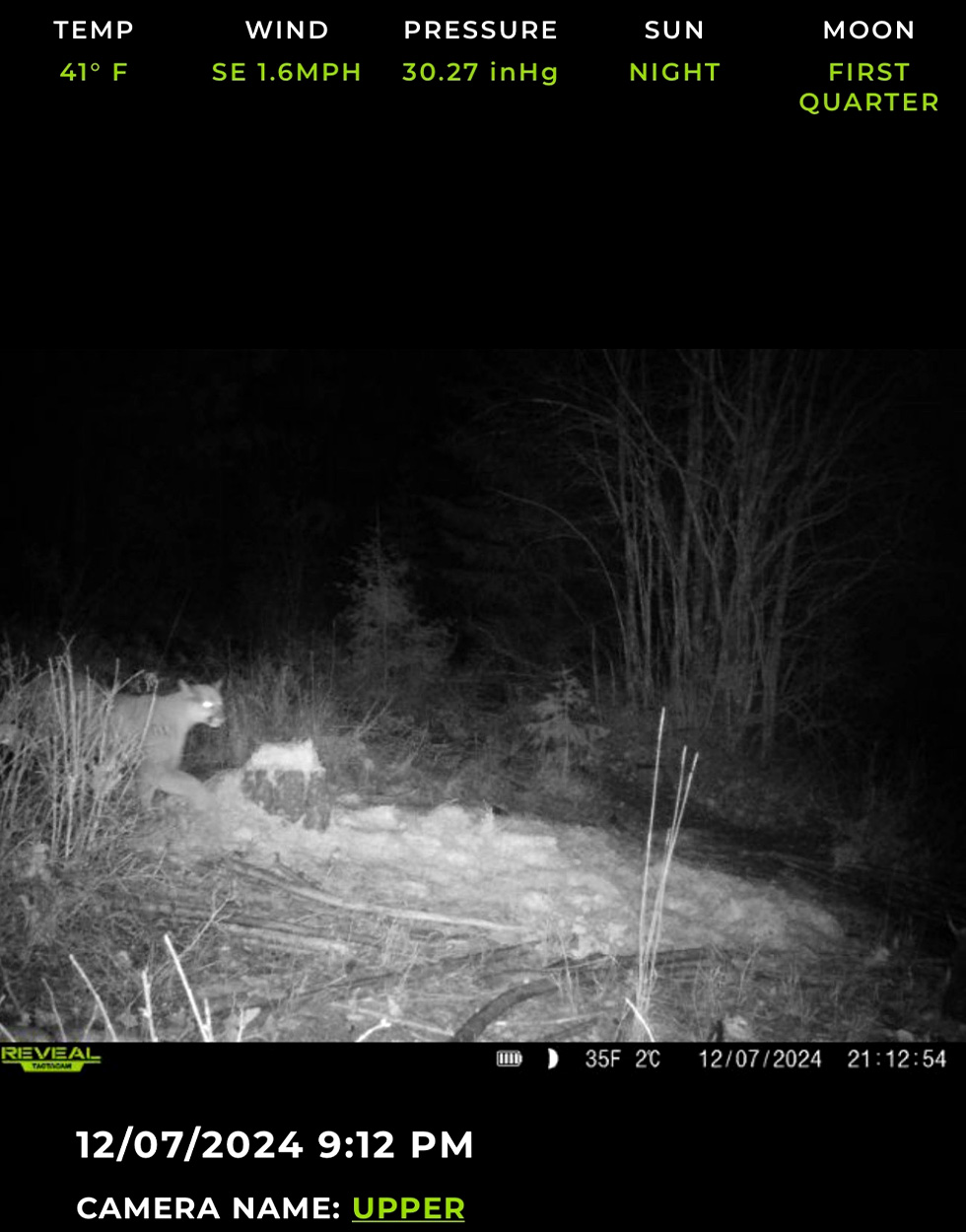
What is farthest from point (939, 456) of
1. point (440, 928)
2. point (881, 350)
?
point (440, 928)

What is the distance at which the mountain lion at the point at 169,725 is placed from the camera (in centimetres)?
496

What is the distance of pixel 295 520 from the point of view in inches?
603

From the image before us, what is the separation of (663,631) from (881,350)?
12.3 ft

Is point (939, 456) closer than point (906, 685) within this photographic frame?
Yes

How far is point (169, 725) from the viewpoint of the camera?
17.4 ft

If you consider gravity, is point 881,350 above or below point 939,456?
above

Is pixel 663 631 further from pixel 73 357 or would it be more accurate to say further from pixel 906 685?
pixel 73 357

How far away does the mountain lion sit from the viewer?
496 cm

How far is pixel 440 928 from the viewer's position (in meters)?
3.80

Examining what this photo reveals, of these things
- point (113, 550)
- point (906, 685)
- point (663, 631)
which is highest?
point (113, 550)
